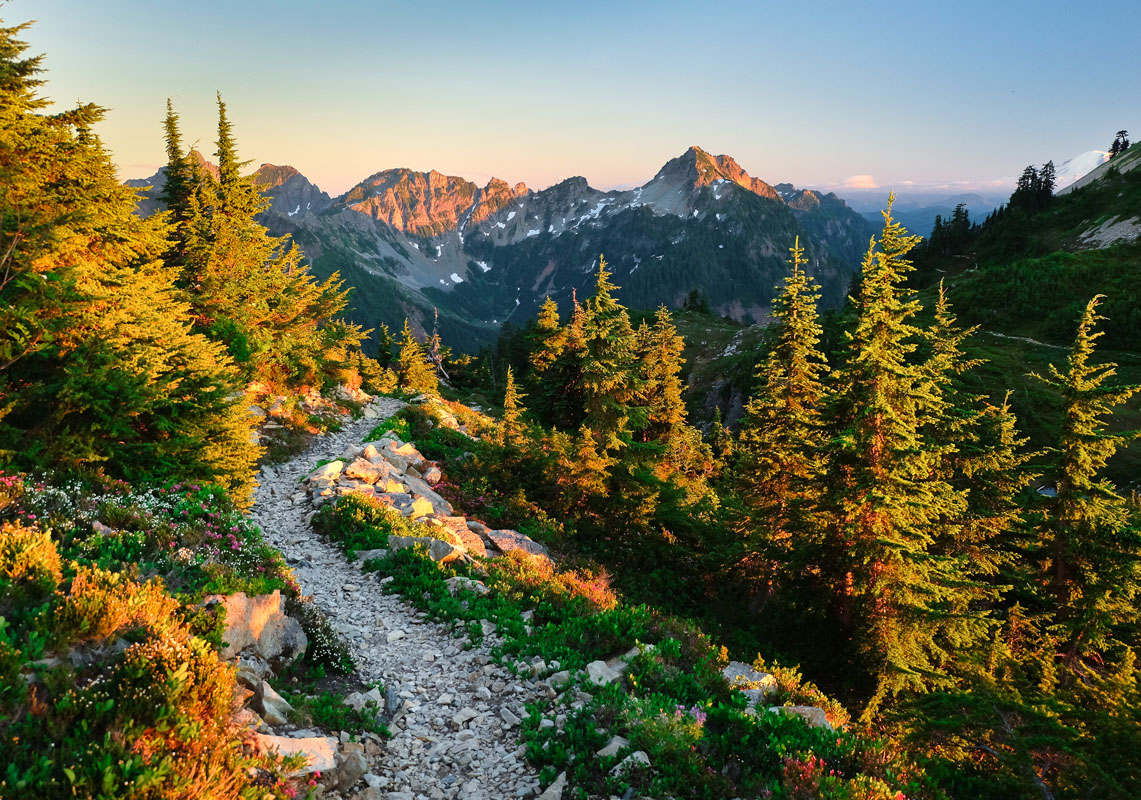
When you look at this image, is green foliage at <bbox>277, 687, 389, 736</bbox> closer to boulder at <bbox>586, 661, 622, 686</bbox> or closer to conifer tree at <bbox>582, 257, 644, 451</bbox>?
boulder at <bbox>586, 661, 622, 686</bbox>

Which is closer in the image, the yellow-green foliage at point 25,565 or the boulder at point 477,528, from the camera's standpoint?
the yellow-green foliage at point 25,565

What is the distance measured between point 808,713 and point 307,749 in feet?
23.0

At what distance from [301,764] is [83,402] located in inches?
369

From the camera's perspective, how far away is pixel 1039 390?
49.5 meters

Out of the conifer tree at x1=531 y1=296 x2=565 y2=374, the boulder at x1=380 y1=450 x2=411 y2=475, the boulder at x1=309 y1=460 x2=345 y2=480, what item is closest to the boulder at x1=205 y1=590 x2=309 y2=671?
the boulder at x1=309 y1=460 x2=345 y2=480

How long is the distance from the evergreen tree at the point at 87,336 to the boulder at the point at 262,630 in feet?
17.2

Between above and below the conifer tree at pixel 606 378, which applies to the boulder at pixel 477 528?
below

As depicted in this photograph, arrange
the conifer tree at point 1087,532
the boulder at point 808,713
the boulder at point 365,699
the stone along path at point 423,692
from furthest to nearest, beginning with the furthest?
the conifer tree at point 1087,532, the boulder at point 365,699, the boulder at point 808,713, the stone along path at point 423,692

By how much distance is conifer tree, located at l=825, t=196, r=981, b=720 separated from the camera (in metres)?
12.7

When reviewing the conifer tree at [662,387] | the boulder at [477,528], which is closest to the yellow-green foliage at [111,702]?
the boulder at [477,528]

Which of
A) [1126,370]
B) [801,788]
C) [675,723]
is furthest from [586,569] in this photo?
[1126,370]

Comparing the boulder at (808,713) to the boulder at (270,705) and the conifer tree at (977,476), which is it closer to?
the boulder at (270,705)

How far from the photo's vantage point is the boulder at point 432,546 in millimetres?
12938

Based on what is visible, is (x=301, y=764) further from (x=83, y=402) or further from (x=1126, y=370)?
(x=1126, y=370)
